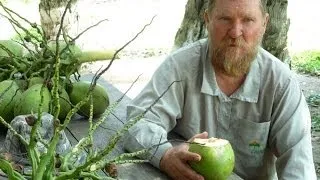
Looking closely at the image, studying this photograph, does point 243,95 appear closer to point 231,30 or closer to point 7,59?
point 231,30

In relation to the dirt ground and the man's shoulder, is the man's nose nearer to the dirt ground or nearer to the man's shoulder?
the man's shoulder

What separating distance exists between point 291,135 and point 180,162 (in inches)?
25.4

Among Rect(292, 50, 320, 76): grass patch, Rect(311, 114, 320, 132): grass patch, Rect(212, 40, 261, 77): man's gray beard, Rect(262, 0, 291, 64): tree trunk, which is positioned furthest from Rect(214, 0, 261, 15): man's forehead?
Rect(292, 50, 320, 76): grass patch

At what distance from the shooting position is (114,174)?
1.67m

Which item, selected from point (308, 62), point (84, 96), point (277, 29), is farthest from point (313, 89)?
point (84, 96)

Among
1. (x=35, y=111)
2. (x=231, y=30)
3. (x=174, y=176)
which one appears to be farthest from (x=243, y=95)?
(x=35, y=111)

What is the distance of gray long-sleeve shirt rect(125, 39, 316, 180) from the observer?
2.48 metres

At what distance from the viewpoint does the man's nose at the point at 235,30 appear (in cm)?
248

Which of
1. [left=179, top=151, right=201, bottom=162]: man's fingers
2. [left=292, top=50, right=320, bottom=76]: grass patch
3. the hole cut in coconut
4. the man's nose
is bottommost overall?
[left=292, top=50, right=320, bottom=76]: grass patch

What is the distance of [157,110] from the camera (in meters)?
2.46

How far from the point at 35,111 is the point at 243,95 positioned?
930 millimetres

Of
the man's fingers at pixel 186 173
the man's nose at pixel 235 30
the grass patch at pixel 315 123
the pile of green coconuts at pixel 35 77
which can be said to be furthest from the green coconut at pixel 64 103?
the grass patch at pixel 315 123

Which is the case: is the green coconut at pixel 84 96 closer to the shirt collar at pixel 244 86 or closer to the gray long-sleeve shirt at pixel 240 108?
the gray long-sleeve shirt at pixel 240 108

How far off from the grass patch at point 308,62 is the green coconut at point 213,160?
6.19 meters
